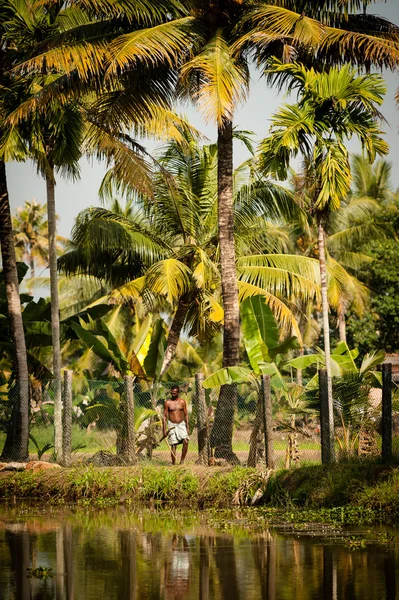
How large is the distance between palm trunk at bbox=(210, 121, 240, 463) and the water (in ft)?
12.1

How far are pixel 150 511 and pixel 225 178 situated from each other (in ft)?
24.2

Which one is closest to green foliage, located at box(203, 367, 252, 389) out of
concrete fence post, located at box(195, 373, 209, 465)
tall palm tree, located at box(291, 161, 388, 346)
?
concrete fence post, located at box(195, 373, 209, 465)

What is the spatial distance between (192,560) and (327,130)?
8596 millimetres

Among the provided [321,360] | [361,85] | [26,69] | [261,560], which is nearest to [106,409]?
[321,360]

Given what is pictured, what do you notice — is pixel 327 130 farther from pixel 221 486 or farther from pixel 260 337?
pixel 221 486

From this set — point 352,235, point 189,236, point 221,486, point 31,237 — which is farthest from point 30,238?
point 221,486

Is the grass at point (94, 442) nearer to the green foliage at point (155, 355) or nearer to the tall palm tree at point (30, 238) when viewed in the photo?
the green foliage at point (155, 355)

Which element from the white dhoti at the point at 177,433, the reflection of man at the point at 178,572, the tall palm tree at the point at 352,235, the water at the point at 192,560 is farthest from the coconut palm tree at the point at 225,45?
the tall palm tree at the point at 352,235

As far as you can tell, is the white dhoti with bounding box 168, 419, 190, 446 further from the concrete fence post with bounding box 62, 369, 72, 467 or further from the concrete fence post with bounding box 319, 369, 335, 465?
the concrete fence post with bounding box 319, 369, 335, 465

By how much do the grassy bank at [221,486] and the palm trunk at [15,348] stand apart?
179 centimetres

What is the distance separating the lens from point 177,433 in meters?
19.2

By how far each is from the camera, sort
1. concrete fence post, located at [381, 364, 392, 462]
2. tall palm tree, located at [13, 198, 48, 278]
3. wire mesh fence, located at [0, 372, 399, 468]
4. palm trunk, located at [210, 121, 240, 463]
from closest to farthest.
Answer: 1. concrete fence post, located at [381, 364, 392, 462]
2. wire mesh fence, located at [0, 372, 399, 468]
3. palm trunk, located at [210, 121, 240, 463]
4. tall palm tree, located at [13, 198, 48, 278]

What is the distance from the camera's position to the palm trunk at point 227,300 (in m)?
18.2

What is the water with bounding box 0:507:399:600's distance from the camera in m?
8.58
